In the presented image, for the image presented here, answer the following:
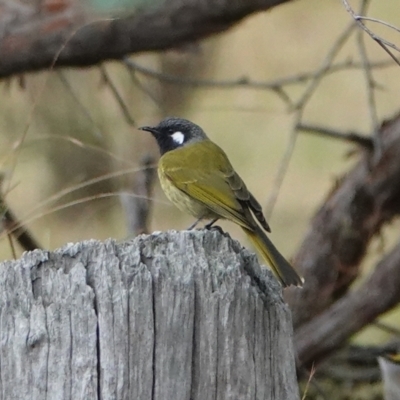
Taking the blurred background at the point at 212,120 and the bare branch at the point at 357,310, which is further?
the blurred background at the point at 212,120

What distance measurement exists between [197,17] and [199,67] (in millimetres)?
3418

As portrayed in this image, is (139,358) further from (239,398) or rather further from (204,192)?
(204,192)

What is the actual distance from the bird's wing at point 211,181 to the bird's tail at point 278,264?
0.14 metres

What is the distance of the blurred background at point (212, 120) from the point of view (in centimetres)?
748

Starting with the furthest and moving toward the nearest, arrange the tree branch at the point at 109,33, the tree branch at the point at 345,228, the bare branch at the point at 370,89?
1. the tree branch at the point at 345,228
2. the bare branch at the point at 370,89
3. the tree branch at the point at 109,33

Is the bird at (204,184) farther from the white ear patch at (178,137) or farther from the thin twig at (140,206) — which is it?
the thin twig at (140,206)

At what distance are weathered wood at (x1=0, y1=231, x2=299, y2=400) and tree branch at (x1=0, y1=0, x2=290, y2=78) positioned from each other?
2865 mm

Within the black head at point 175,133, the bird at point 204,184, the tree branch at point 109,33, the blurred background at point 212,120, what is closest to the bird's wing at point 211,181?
the bird at point 204,184

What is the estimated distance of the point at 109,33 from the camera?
4895 mm

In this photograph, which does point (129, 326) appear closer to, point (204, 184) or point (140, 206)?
point (204, 184)

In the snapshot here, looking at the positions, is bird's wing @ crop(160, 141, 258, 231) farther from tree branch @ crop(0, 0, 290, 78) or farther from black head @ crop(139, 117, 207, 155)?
tree branch @ crop(0, 0, 290, 78)

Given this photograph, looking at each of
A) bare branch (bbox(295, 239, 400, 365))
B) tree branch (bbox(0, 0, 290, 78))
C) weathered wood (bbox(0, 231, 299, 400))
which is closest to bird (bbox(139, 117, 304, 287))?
tree branch (bbox(0, 0, 290, 78))

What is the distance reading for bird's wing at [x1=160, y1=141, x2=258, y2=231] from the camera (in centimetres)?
404

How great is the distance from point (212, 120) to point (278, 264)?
6757 mm
